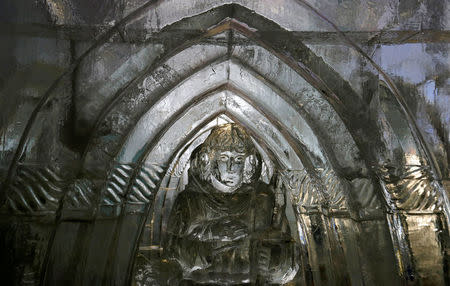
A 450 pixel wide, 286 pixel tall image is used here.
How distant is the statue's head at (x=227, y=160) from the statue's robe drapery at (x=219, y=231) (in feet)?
0.18

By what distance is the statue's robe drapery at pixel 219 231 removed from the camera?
3.24 metres

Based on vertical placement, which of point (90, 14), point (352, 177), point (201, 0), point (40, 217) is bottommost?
point (40, 217)

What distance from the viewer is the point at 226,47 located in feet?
8.66

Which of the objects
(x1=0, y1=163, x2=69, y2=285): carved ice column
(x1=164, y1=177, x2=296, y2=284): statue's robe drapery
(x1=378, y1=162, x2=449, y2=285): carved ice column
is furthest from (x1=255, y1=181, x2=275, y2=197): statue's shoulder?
(x1=0, y1=163, x2=69, y2=285): carved ice column

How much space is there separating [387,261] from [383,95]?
0.60m

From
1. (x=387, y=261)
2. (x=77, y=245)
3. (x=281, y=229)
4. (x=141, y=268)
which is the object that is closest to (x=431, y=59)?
(x=387, y=261)

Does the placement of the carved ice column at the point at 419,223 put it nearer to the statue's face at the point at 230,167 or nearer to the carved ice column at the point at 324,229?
the carved ice column at the point at 324,229

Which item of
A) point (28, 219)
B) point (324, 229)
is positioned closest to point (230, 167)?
point (324, 229)

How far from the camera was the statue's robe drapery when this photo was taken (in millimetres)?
Result: 3244

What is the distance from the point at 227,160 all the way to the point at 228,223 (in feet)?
1.09

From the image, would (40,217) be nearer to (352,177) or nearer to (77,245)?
(77,245)

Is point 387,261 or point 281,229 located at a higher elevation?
point 281,229

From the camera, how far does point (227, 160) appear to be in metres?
3.43

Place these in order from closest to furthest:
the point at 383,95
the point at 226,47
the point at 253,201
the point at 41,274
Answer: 1. the point at 41,274
2. the point at 383,95
3. the point at 226,47
4. the point at 253,201
